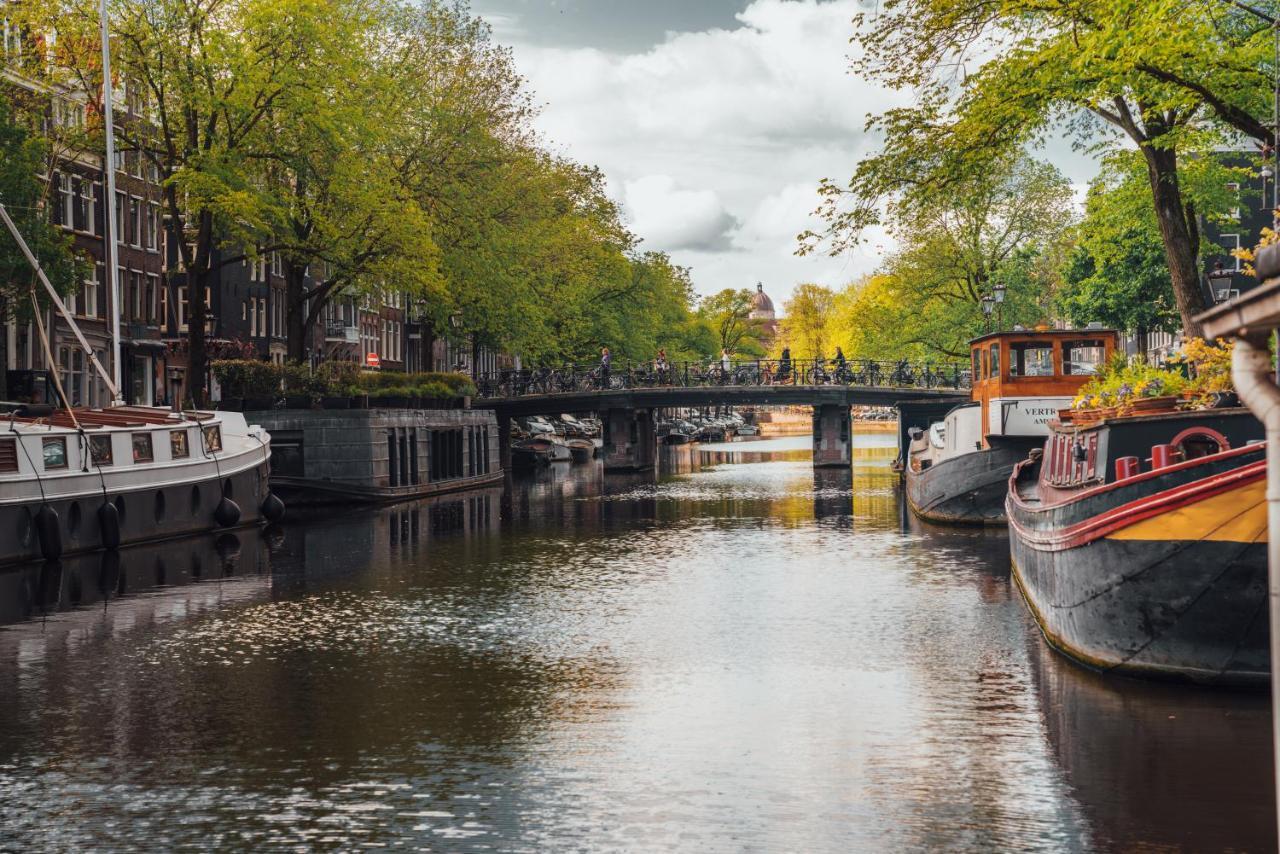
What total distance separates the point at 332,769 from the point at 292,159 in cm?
3481

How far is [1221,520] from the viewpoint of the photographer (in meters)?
13.7

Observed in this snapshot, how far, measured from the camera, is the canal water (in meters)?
10.8

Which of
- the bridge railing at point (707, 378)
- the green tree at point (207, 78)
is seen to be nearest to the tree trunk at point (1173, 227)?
the green tree at point (207, 78)

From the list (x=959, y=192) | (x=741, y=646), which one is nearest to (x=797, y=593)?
(x=741, y=646)

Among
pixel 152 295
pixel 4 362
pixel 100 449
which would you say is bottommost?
pixel 100 449

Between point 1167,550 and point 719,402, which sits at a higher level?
point 719,402

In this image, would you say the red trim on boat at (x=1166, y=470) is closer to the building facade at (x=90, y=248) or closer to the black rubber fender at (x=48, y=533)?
the black rubber fender at (x=48, y=533)

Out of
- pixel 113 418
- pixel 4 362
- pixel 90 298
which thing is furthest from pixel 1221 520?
pixel 90 298

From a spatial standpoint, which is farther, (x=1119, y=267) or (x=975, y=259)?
(x=975, y=259)

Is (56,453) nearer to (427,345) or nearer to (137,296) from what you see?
(137,296)

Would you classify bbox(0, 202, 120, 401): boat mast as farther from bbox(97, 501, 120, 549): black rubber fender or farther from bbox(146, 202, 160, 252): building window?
bbox(146, 202, 160, 252): building window

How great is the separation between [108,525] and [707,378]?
1833 inches

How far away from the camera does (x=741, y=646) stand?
19109mm

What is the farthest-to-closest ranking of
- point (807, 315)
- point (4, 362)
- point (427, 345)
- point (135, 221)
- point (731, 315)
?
point (807, 315) < point (731, 315) < point (427, 345) < point (135, 221) < point (4, 362)
